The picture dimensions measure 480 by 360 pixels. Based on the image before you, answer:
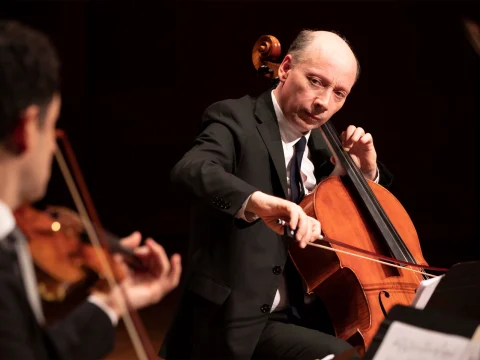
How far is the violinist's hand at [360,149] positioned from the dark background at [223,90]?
268 centimetres

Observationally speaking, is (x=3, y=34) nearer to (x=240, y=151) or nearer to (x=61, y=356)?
(x=61, y=356)

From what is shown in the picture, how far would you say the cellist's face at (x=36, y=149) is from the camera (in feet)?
3.54

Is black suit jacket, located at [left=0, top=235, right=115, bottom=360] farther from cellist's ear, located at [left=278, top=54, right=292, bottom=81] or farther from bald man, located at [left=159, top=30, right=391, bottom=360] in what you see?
cellist's ear, located at [left=278, top=54, right=292, bottom=81]

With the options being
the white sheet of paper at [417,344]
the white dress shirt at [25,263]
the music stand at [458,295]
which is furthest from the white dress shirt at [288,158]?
the white dress shirt at [25,263]

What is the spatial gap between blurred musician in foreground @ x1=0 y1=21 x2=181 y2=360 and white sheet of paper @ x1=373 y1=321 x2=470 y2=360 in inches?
21.2

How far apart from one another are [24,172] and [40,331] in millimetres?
244

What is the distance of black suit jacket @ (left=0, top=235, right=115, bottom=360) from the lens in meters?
1.04

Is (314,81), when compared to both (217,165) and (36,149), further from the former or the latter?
(36,149)

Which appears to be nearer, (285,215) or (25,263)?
(25,263)

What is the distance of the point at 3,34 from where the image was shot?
1.07m

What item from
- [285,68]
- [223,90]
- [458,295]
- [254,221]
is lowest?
[223,90]

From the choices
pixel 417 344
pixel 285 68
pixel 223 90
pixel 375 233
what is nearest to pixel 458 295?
pixel 417 344

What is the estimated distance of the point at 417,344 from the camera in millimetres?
1298

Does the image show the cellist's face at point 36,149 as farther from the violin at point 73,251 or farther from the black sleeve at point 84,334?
the black sleeve at point 84,334
